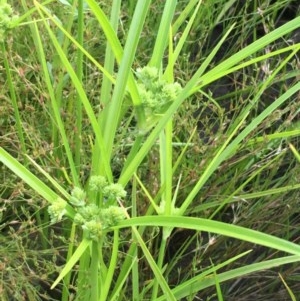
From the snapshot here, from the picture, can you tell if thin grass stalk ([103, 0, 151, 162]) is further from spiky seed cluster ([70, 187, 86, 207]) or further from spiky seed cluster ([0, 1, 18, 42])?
spiky seed cluster ([0, 1, 18, 42])

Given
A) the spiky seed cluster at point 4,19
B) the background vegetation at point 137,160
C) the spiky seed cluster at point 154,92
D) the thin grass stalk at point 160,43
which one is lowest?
the background vegetation at point 137,160

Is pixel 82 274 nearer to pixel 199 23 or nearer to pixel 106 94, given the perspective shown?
pixel 106 94

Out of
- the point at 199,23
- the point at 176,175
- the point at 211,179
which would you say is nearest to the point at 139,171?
the point at 176,175

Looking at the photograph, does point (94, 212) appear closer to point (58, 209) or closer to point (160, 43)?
point (58, 209)

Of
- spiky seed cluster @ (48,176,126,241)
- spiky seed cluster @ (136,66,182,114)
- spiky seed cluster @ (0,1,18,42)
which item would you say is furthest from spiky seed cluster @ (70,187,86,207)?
spiky seed cluster @ (0,1,18,42)

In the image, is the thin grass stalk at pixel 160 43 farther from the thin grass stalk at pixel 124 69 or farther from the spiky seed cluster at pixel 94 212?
the spiky seed cluster at pixel 94 212

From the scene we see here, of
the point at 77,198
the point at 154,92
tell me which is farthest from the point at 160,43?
the point at 77,198

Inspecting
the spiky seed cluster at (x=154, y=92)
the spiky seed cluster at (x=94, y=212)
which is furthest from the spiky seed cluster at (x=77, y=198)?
the spiky seed cluster at (x=154, y=92)

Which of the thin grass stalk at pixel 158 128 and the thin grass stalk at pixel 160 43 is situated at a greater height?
the thin grass stalk at pixel 160 43
